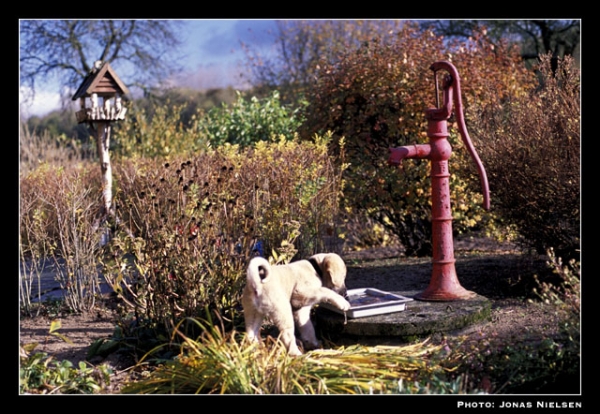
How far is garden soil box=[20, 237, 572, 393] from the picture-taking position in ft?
14.4

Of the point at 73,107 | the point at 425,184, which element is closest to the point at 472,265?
the point at 425,184

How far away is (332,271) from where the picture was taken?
170 inches

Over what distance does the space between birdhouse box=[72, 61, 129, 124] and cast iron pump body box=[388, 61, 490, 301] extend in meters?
5.39

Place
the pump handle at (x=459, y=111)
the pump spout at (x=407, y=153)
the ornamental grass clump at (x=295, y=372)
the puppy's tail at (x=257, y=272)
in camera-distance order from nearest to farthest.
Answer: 1. the ornamental grass clump at (x=295, y=372)
2. the puppy's tail at (x=257, y=272)
3. the pump handle at (x=459, y=111)
4. the pump spout at (x=407, y=153)

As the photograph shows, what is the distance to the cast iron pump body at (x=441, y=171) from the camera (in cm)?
458

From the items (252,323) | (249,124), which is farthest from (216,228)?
(249,124)

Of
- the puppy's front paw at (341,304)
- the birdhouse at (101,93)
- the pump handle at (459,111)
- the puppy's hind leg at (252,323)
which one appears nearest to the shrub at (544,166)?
the pump handle at (459,111)

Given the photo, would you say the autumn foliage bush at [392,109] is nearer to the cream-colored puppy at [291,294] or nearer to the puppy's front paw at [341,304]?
the cream-colored puppy at [291,294]

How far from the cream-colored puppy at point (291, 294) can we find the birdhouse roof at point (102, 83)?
17.9 ft

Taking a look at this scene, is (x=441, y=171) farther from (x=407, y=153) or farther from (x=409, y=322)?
(x=409, y=322)

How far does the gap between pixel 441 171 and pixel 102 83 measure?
5.67 m
